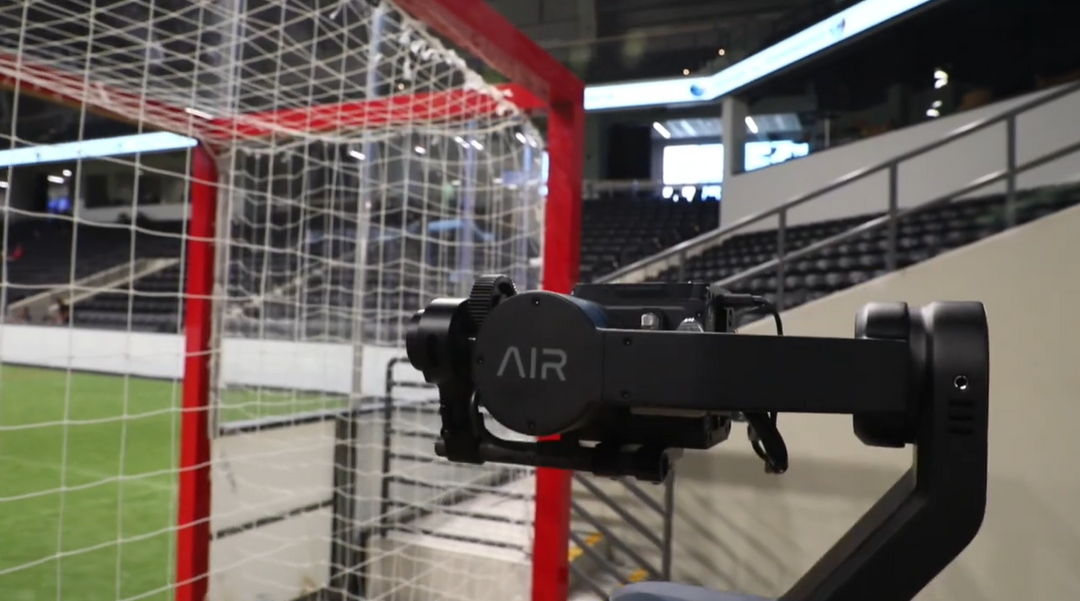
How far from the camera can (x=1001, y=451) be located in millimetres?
2135

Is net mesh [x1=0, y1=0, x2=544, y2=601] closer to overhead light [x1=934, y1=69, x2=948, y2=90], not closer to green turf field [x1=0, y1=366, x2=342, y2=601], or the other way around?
green turf field [x1=0, y1=366, x2=342, y2=601]

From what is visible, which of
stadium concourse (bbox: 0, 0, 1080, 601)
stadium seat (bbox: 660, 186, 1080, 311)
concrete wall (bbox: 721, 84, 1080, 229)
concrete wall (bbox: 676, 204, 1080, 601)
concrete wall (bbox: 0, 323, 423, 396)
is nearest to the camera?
stadium concourse (bbox: 0, 0, 1080, 601)

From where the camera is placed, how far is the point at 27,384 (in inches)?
299

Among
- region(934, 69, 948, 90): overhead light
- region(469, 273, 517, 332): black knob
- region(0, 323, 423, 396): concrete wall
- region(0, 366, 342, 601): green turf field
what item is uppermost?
region(934, 69, 948, 90): overhead light

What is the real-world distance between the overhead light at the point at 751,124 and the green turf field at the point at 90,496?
6763 mm

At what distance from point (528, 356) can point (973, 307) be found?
13.9 inches

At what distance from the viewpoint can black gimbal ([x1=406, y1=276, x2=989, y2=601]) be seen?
50 centimetres

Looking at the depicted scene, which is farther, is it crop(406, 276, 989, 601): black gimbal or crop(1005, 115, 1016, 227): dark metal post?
crop(1005, 115, 1016, 227): dark metal post

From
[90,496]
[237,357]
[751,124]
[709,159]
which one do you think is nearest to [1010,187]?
[237,357]

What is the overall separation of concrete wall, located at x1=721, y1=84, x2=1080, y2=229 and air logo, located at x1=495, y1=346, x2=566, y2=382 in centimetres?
512

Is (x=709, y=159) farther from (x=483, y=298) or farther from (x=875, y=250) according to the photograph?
(x=483, y=298)

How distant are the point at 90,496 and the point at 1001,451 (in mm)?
4393

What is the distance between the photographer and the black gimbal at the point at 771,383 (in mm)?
500

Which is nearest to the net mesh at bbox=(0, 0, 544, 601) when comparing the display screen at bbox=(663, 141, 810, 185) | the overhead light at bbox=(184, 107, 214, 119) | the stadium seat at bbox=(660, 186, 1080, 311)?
the overhead light at bbox=(184, 107, 214, 119)
